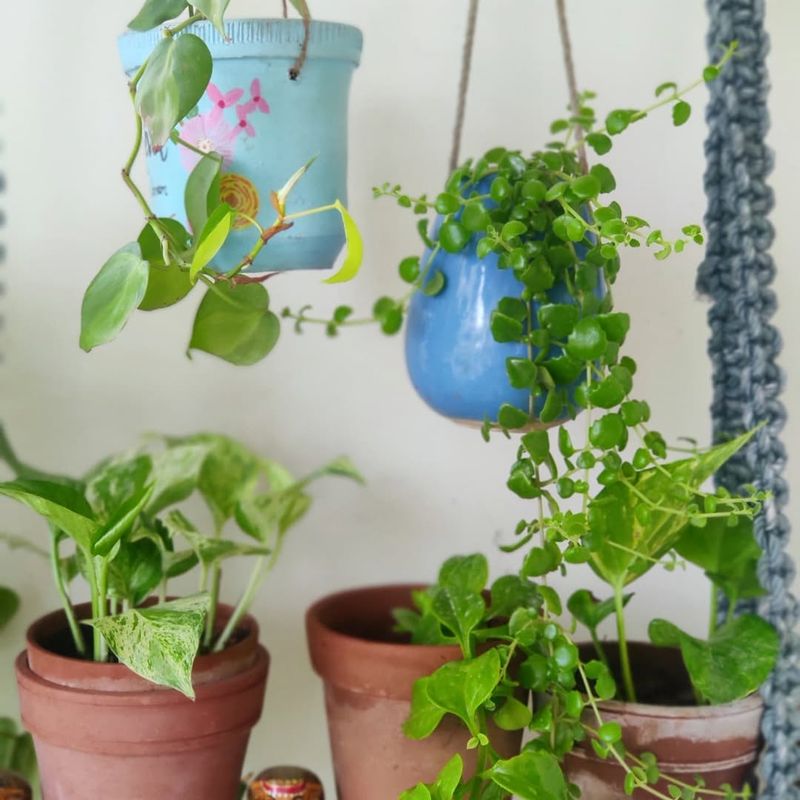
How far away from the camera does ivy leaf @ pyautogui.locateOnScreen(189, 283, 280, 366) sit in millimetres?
818

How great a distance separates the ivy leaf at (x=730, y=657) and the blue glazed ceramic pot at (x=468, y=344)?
23 cm

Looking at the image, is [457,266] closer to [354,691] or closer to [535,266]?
[535,266]

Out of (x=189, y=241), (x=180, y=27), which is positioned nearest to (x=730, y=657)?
(x=189, y=241)

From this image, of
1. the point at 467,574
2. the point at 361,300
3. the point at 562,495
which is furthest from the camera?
the point at 361,300

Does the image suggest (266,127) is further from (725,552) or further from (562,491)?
(725,552)

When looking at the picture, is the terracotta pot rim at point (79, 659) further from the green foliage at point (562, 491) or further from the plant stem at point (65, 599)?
the green foliage at point (562, 491)

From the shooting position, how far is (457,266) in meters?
0.86

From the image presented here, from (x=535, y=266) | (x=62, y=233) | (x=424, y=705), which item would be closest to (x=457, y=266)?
(x=535, y=266)

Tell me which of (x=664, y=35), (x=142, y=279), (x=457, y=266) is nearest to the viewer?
(x=142, y=279)

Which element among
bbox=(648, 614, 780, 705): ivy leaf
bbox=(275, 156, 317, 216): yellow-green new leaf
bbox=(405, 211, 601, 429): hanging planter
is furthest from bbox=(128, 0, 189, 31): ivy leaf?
bbox=(648, 614, 780, 705): ivy leaf

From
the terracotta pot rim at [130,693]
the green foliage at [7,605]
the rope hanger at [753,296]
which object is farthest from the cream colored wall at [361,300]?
the terracotta pot rim at [130,693]

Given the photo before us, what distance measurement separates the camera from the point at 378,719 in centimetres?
87

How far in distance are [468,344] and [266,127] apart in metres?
0.24

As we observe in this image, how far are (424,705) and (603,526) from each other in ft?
0.67
